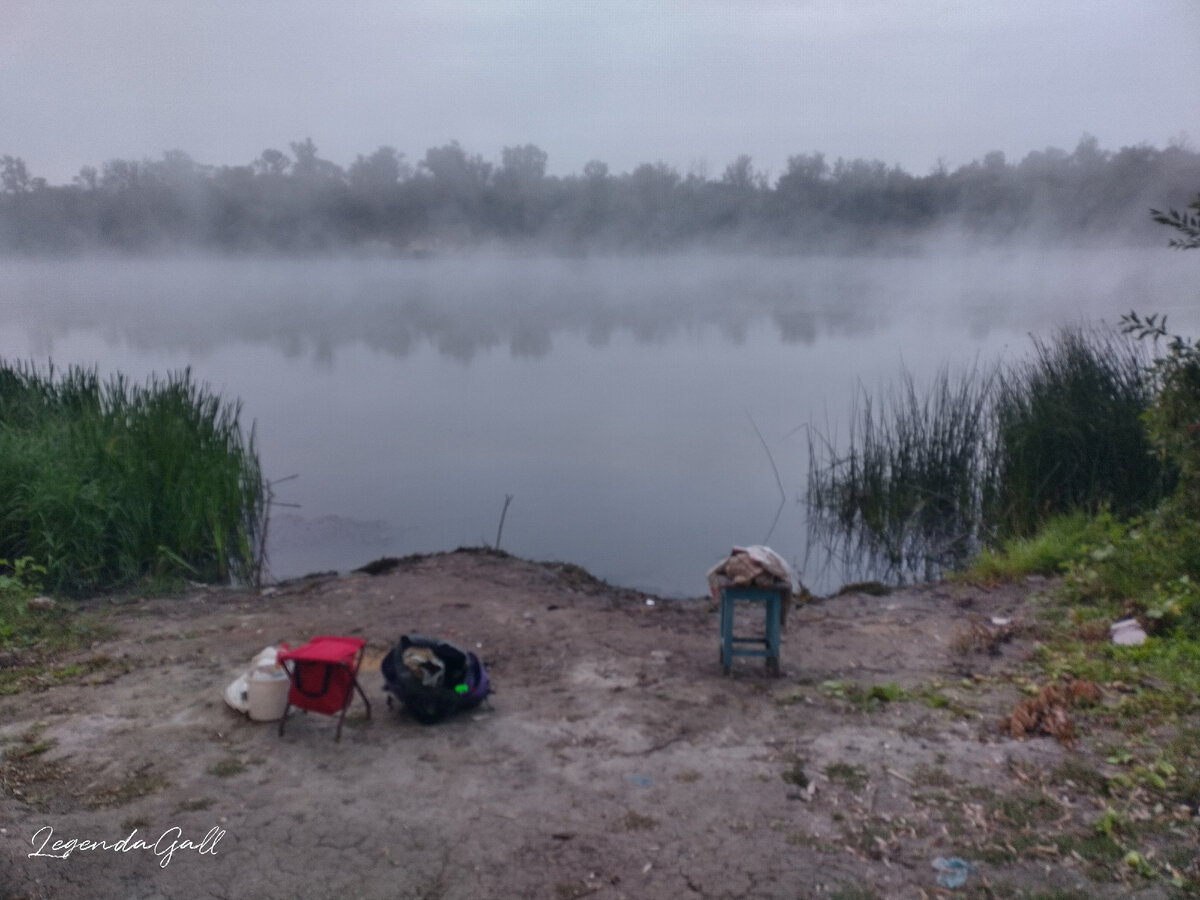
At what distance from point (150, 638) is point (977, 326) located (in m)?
14.8

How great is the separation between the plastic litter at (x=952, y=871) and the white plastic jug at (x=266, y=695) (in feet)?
6.64

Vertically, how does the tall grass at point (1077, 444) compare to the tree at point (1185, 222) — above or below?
below

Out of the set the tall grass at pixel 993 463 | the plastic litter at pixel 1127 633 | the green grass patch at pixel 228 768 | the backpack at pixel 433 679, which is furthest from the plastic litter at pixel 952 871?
the tall grass at pixel 993 463

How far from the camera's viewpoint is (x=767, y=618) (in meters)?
3.67

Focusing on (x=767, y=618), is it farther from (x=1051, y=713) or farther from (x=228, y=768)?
(x=228, y=768)

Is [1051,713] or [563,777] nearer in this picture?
[563,777]

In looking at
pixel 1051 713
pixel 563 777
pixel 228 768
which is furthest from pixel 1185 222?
pixel 228 768

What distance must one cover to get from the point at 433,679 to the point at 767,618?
50.3 inches

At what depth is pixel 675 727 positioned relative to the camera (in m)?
3.20

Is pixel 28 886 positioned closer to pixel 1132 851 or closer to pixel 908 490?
pixel 1132 851

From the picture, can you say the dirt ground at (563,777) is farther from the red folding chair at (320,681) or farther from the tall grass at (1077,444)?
the tall grass at (1077,444)

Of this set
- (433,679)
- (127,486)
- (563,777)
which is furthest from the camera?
(127,486)

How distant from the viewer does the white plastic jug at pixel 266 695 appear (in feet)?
10.3

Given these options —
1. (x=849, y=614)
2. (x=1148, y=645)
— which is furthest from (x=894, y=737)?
(x=849, y=614)
